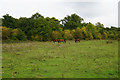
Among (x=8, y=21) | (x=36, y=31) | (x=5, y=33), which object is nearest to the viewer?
(x=5, y=33)

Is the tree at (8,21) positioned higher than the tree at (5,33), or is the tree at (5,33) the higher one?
the tree at (8,21)

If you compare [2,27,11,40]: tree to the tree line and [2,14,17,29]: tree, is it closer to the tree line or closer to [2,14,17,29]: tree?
the tree line

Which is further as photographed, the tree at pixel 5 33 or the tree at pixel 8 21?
the tree at pixel 8 21

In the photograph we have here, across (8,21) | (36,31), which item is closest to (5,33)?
(36,31)

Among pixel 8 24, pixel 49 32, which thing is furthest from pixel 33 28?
pixel 8 24

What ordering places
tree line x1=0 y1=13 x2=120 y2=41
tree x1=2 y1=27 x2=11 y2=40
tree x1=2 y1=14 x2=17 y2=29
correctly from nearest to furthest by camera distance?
tree x1=2 y1=27 x2=11 y2=40 → tree line x1=0 y1=13 x2=120 y2=41 → tree x1=2 y1=14 x2=17 y2=29

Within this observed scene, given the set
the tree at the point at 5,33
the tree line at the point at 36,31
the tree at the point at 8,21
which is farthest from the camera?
the tree at the point at 8,21

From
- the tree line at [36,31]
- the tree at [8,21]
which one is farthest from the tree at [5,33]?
the tree at [8,21]

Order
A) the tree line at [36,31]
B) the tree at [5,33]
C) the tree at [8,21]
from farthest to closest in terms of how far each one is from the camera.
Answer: the tree at [8,21] < the tree line at [36,31] < the tree at [5,33]

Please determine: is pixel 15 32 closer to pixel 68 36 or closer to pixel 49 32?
pixel 49 32

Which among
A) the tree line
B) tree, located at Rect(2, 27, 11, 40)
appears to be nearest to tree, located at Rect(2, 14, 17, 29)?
the tree line

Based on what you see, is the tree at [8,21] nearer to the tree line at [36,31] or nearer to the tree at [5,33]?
the tree line at [36,31]

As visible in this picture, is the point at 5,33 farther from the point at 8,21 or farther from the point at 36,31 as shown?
the point at 8,21

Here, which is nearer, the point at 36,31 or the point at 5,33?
the point at 5,33
